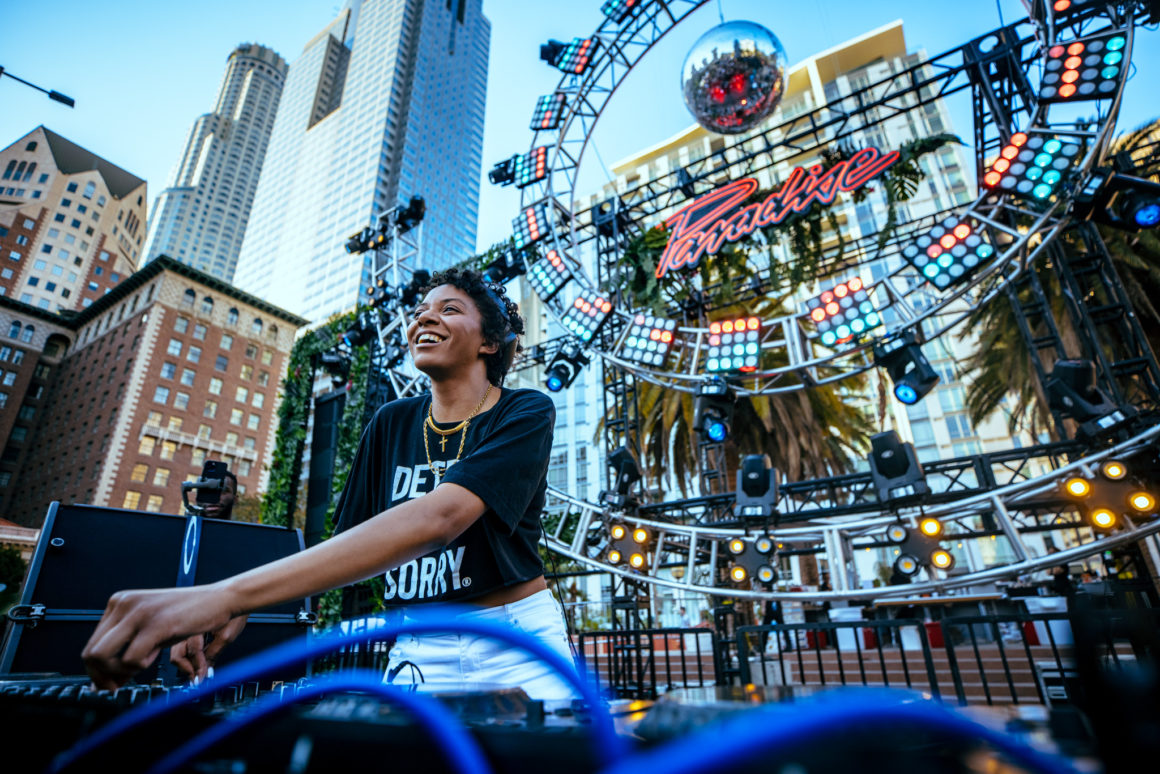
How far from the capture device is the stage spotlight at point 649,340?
37.6 feet

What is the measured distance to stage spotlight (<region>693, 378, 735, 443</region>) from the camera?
1116 centimetres

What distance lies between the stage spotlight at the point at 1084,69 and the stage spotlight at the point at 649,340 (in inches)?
273

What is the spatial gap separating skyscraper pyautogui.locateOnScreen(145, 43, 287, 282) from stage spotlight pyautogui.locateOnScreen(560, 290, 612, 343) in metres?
120

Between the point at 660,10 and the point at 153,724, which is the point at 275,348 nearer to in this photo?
the point at 660,10

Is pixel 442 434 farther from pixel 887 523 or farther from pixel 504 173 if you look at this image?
pixel 504 173

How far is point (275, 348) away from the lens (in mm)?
60781

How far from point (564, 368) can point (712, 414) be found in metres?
3.84

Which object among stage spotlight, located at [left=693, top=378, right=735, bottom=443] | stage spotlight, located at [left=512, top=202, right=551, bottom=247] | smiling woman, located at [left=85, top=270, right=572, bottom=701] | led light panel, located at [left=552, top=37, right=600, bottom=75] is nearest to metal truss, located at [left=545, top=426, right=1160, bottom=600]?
stage spotlight, located at [left=693, top=378, right=735, bottom=443]

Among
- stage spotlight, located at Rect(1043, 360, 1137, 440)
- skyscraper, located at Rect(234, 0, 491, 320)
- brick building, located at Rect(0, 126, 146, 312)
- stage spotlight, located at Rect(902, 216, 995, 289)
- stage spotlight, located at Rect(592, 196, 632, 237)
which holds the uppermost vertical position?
skyscraper, located at Rect(234, 0, 491, 320)

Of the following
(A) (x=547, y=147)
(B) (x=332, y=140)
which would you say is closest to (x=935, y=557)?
(A) (x=547, y=147)

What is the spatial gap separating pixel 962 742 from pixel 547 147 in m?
15.1

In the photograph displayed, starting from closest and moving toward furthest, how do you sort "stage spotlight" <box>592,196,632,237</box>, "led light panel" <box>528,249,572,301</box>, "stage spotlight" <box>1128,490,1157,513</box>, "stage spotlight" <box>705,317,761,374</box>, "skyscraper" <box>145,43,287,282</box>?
"stage spotlight" <box>1128,490,1157,513</box>
"stage spotlight" <box>705,317,761,374</box>
"led light panel" <box>528,249,572,301</box>
"stage spotlight" <box>592,196,632,237</box>
"skyscraper" <box>145,43,287,282</box>

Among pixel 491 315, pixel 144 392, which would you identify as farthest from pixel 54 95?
pixel 144 392

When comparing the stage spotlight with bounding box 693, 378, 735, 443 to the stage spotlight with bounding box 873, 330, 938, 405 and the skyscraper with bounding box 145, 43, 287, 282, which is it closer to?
the stage spotlight with bounding box 873, 330, 938, 405
